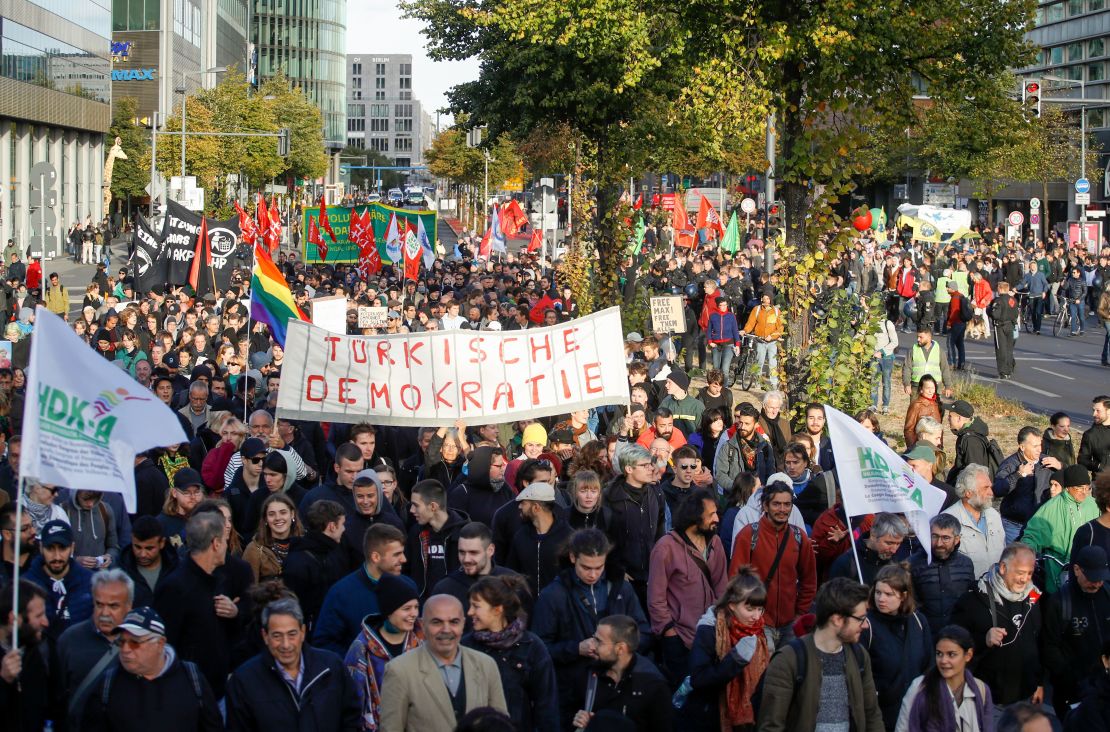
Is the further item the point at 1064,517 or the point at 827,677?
the point at 1064,517

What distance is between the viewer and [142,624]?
596cm

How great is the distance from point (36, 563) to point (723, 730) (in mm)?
3414

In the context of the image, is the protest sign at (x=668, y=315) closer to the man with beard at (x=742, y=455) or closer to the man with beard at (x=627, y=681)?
the man with beard at (x=742, y=455)

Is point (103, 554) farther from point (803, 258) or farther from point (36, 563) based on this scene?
point (803, 258)

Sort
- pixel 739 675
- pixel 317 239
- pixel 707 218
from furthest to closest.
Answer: pixel 707 218, pixel 317 239, pixel 739 675

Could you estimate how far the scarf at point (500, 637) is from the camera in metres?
6.45

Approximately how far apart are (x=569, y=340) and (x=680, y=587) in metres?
3.44

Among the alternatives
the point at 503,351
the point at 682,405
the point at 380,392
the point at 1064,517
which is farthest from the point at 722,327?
the point at 1064,517

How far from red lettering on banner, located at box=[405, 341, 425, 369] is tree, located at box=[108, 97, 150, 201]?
224 feet

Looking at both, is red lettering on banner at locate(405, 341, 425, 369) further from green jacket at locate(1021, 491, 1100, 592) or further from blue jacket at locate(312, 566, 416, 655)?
green jacket at locate(1021, 491, 1100, 592)

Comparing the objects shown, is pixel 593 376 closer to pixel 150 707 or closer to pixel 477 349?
pixel 477 349

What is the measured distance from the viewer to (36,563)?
7.50 metres

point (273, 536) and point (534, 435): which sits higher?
point (534, 435)

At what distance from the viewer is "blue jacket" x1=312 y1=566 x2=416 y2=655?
7.17 metres
